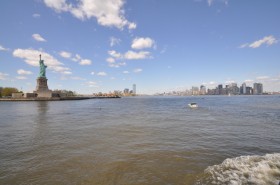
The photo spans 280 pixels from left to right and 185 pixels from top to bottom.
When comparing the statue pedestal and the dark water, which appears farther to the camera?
the statue pedestal

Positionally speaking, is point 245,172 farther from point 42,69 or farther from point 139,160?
point 42,69

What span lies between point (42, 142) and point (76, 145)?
2.80m

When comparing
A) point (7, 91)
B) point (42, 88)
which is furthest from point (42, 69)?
point (7, 91)

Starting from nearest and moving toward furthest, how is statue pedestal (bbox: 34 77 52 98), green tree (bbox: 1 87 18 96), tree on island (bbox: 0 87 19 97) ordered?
statue pedestal (bbox: 34 77 52 98) → tree on island (bbox: 0 87 19 97) → green tree (bbox: 1 87 18 96)

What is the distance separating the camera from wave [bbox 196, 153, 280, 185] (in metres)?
6.59

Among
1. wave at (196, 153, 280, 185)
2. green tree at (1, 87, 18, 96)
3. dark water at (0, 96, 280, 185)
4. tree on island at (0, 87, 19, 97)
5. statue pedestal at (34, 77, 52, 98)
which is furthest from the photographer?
green tree at (1, 87, 18, 96)

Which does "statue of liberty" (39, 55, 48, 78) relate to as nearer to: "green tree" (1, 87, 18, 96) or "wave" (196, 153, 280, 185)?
"green tree" (1, 87, 18, 96)

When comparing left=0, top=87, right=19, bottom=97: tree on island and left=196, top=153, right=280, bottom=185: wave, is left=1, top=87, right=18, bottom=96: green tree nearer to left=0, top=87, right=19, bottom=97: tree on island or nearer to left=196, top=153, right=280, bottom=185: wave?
left=0, top=87, right=19, bottom=97: tree on island

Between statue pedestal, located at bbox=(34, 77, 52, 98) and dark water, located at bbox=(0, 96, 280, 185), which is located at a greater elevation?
statue pedestal, located at bbox=(34, 77, 52, 98)

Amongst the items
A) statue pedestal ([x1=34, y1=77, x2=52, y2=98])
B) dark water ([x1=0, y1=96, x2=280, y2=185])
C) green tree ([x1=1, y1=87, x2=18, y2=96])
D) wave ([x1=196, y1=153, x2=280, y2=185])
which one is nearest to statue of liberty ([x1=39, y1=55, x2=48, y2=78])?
statue pedestal ([x1=34, y1=77, x2=52, y2=98])

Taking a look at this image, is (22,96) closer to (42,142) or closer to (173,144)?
(42,142)

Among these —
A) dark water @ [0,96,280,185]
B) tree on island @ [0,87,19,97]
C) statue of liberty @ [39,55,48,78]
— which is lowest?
dark water @ [0,96,280,185]

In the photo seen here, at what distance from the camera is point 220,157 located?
943cm

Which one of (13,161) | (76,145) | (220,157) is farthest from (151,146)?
(13,161)
